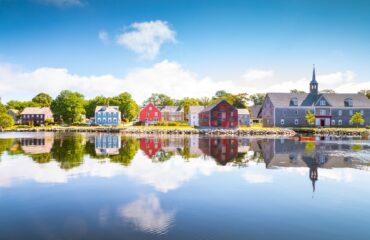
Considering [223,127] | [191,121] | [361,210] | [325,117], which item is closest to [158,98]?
[191,121]

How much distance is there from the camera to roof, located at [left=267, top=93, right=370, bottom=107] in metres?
68.8

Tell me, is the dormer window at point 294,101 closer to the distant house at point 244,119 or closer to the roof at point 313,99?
the roof at point 313,99

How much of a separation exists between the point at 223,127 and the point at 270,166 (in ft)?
162

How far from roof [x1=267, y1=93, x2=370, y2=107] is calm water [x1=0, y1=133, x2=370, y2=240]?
49904 mm

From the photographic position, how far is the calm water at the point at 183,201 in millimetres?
9016

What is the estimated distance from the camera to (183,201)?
1210cm

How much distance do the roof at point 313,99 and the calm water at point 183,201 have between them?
4990 centimetres

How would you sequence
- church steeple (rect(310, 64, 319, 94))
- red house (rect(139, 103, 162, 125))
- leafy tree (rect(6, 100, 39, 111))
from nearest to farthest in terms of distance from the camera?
church steeple (rect(310, 64, 319, 94)), red house (rect(139, 103, 162, 125)), leafy tree (rect(6, 100, 39, 111))

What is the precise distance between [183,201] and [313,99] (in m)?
65.4

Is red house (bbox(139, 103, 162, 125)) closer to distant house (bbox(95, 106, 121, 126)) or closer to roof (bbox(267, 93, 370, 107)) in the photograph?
distant house (bbox(95, 106, 121, 126))

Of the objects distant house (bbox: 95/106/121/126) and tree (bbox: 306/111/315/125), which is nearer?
tree (bbox: 306/111/315/125)

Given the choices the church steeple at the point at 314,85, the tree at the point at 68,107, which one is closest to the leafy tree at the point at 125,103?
the tree at the point at 68,107

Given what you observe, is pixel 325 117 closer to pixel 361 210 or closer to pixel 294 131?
pixel 294 131

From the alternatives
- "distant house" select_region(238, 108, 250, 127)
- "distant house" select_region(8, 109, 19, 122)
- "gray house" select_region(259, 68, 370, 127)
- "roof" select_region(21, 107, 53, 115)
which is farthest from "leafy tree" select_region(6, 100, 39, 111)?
"gray house" select_region(259, 68, 370, 127)
